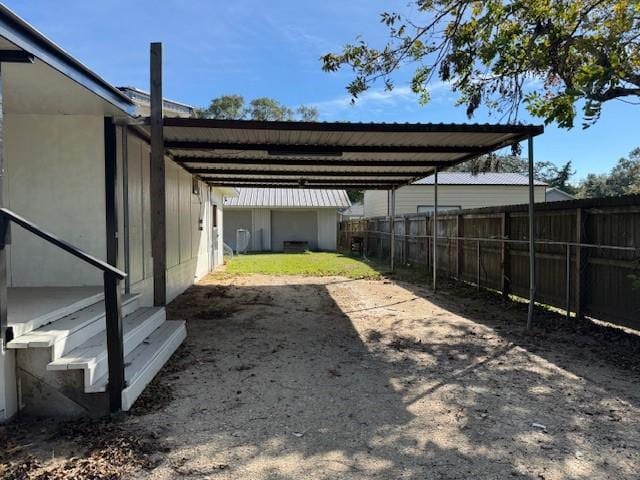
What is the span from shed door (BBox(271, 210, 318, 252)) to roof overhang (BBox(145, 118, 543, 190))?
44.9ft

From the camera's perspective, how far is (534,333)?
21.2 ft

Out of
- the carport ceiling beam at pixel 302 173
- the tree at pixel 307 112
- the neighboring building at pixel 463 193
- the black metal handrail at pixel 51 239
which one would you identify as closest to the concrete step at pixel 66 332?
the black metal handrail at pixel 51 239

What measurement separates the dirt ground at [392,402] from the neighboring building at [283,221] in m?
17.2

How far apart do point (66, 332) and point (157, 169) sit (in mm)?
2546

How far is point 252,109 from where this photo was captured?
157 ft

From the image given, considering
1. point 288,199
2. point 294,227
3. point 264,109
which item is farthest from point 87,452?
point 264,109

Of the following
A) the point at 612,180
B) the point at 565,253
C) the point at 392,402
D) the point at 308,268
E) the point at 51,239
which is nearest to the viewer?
the point at 51,239

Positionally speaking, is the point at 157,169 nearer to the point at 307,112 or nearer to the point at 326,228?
the point at 326,228

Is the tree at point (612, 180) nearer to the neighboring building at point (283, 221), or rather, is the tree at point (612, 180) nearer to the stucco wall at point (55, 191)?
the neighboring building at point (283, 221)

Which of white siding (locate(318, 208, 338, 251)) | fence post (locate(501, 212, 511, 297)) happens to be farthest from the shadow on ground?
white siding (locate(318, 208, 338, 251))

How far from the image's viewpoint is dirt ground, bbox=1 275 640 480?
2.89m

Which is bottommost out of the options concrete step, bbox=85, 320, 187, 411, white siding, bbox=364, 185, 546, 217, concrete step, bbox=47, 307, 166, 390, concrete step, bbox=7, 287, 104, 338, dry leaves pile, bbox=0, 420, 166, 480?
dry leaves pile, bbox=0, 420, 166, 480

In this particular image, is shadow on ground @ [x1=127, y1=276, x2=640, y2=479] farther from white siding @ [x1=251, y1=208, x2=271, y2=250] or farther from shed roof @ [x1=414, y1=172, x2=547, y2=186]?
shed roof @ [x1=414, y1=172, x2=547, y2=186]

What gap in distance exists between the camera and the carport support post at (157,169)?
558 centimetres
